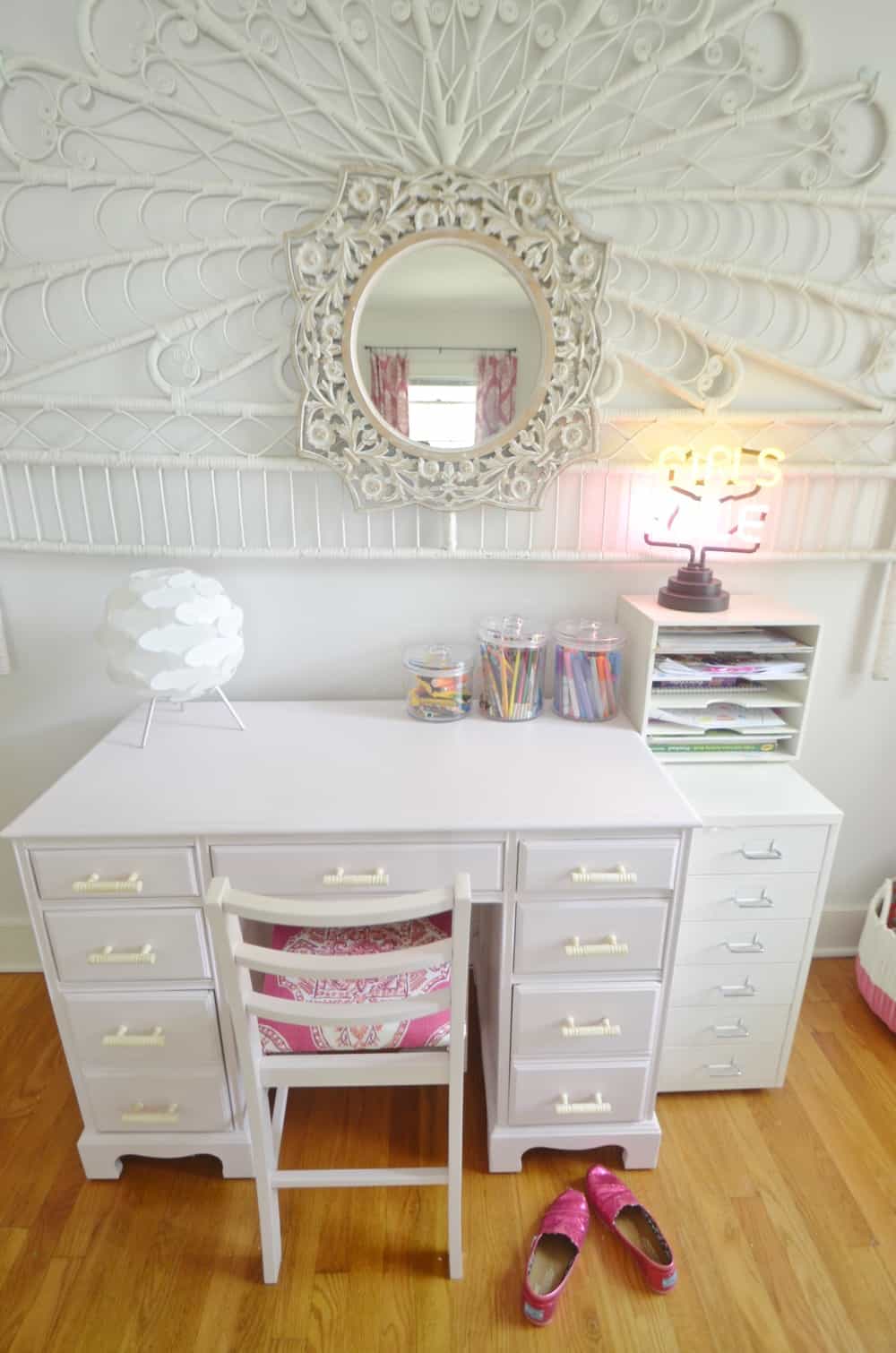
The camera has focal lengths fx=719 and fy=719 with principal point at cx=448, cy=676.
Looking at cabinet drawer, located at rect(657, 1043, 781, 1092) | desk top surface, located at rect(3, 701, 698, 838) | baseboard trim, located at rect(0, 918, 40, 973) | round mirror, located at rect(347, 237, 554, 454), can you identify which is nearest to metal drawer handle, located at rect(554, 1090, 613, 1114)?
cabinet drawer, located at rect(657, 1043, 781, 1092)

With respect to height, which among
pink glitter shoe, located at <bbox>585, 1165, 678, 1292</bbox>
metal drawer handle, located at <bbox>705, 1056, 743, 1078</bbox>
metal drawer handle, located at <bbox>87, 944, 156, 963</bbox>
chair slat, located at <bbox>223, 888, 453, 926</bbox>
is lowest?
pink glitter shoe, located at <bbox>585, 1165, 678, 1292</bbox>

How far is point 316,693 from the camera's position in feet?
6.13

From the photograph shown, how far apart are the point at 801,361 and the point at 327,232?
3.59ft

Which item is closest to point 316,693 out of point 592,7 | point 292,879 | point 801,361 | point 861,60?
point 292,879

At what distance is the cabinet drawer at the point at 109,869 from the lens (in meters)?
1.27

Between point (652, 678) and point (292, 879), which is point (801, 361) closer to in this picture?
point (652, 678)

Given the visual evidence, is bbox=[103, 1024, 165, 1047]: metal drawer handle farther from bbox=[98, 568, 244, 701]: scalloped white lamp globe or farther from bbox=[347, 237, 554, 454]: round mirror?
bbox=[347, 237, 554, 454]: round mirror

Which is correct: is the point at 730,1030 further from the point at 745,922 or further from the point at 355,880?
the point at 355,880

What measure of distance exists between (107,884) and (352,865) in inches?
17.1

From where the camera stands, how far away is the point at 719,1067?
1.67m

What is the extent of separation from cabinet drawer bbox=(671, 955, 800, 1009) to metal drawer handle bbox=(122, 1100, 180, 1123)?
107 cm

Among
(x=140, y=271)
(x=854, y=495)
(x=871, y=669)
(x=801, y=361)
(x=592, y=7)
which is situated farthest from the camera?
(x=871, y=669)

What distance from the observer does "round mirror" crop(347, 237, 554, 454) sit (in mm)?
1543

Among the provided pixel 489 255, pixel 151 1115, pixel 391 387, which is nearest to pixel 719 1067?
pixel 151 1115
